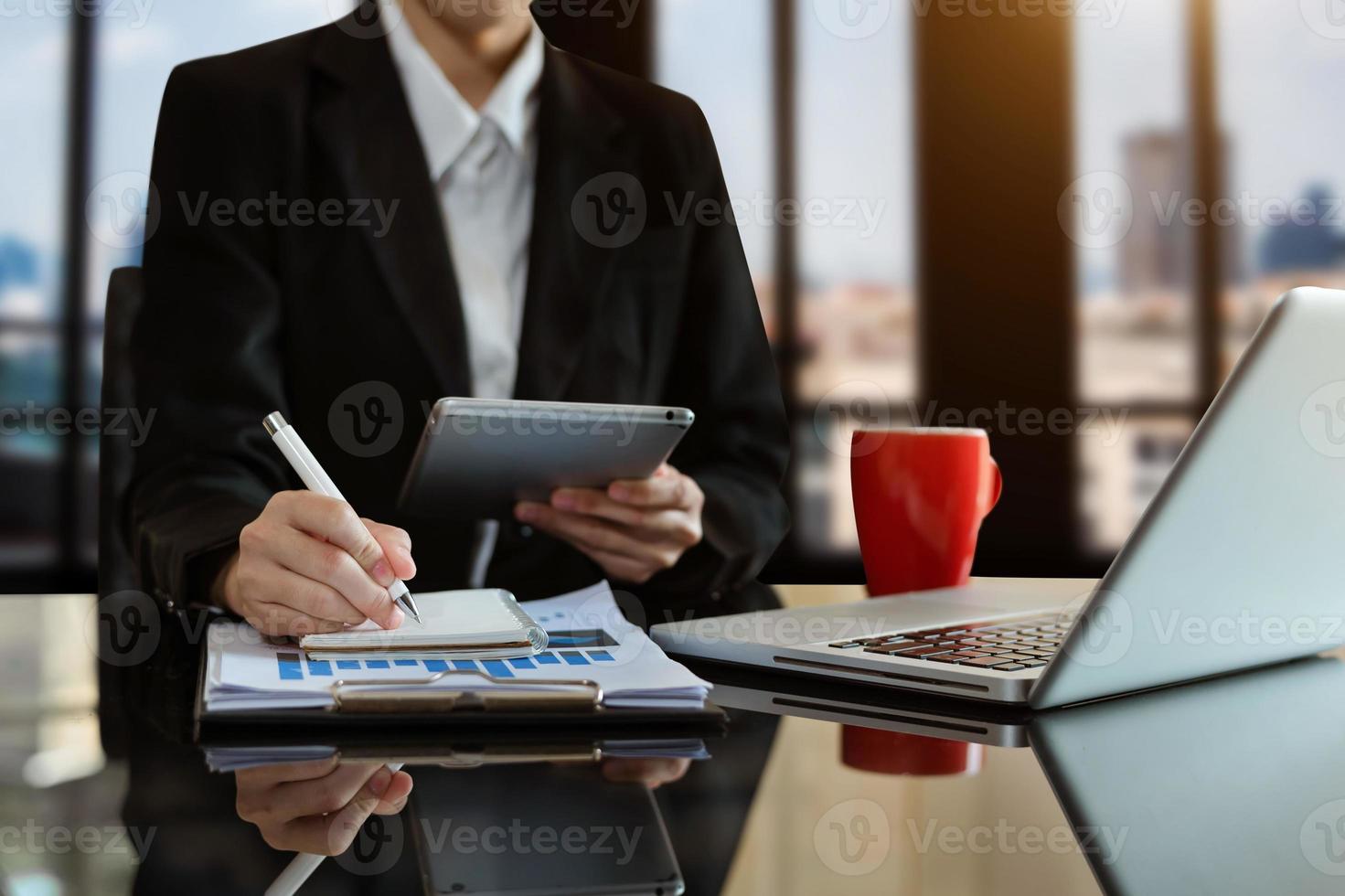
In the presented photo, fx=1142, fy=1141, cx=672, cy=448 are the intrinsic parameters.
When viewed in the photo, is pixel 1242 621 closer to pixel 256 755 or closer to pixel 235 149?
pixel 256 755

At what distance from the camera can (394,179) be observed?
1315 millimetres

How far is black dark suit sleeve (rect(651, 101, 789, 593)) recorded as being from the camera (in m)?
1.13

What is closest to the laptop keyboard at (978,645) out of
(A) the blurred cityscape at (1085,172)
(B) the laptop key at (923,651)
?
(B) the laptop key at (923,651)

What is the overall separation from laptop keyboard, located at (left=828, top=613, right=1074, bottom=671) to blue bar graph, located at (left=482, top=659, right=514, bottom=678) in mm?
182

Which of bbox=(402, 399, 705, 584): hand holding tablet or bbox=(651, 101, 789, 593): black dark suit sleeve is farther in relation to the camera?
bbox=(651, 101, 789, 593): black dark suit sleeve

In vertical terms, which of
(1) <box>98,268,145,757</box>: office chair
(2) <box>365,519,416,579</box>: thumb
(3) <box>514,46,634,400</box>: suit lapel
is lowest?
(1) <box>98,268,145,757</box>: office chair

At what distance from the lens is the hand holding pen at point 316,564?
603mm

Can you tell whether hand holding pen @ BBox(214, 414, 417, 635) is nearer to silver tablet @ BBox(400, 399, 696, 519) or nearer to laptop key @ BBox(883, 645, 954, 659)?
silver tablet @ BBox(400, 399, 696, 519)

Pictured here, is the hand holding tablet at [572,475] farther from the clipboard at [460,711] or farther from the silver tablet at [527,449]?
the clipboard at [460,711]

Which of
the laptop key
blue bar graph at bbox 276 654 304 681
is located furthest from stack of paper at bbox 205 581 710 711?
the laptop key

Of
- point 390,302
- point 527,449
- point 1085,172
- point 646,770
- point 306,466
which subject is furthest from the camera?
point 1085,172

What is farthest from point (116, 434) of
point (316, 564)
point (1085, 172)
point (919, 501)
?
point (1085, 172)

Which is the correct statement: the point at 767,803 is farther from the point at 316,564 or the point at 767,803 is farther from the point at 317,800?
the point at 316,564

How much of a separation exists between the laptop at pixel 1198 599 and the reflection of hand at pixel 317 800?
254 millimetres
